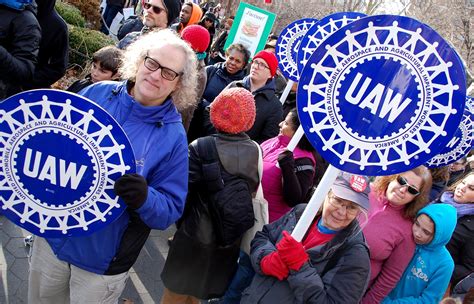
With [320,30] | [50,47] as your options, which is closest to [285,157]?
[320,30]

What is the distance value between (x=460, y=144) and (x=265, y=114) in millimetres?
1955

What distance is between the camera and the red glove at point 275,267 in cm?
225

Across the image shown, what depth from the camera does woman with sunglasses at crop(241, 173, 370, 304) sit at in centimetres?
219

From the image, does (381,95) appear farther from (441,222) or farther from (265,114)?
(265,114)

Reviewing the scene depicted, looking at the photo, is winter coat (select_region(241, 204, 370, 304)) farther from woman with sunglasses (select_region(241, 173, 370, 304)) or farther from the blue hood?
the blue hood

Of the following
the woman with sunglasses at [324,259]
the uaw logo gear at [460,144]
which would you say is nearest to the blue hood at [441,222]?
the woman with sunglasses at [324,259]

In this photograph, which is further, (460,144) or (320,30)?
(460,144)

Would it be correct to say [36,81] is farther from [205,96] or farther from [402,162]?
[402,162]

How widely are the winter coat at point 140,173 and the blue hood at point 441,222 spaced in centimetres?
157

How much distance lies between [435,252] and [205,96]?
2842mm

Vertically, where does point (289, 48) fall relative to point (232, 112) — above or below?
above

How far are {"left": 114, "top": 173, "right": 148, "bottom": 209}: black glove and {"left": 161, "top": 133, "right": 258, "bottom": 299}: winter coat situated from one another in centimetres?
75

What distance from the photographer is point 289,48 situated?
4.75 metres

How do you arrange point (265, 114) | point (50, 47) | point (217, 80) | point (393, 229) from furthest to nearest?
point (217, 80)
point (265, 114)
point (50, 47)
point (393, 229)
